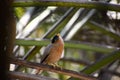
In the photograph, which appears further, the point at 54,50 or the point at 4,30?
the point at 54,50

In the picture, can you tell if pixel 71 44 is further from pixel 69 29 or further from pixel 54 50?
pixel 69 29

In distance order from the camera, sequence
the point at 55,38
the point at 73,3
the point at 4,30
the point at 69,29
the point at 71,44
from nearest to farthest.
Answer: the point at 4,30
the point at 73,3
the point at 71,44
the point at 55,38
the point at 69,29

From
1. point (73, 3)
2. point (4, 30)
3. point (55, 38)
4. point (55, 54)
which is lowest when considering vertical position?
point (55, 54)

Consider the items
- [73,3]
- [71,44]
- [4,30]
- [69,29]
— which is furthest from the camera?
[69,29]

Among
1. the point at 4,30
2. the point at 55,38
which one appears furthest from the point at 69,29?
the point at 4,30

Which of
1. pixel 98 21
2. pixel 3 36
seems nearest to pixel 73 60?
pixel 98 21

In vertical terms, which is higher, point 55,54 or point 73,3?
point 73,3

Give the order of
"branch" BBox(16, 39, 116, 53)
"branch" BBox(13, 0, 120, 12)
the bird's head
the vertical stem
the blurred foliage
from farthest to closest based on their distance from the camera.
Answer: the bird's head
the blurred foliage
"branch" BBox(16, 39, 116, 53)
"branch" BBox(13, 0, 120, 12)
the vertical stem

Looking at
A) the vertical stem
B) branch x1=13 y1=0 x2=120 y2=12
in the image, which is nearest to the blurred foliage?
branch x1=13 y1=0 x2=120 y2=12

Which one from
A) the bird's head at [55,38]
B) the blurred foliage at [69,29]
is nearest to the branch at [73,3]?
the blurred foliage at [69,29]

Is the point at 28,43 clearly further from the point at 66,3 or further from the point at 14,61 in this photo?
the point at 14,61

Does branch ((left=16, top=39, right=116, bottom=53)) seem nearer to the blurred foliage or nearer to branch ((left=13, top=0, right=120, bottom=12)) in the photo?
the blurred foliage

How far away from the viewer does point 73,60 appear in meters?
3.75

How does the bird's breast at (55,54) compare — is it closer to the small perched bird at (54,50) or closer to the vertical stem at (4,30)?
the small perched bird at (54,50)
